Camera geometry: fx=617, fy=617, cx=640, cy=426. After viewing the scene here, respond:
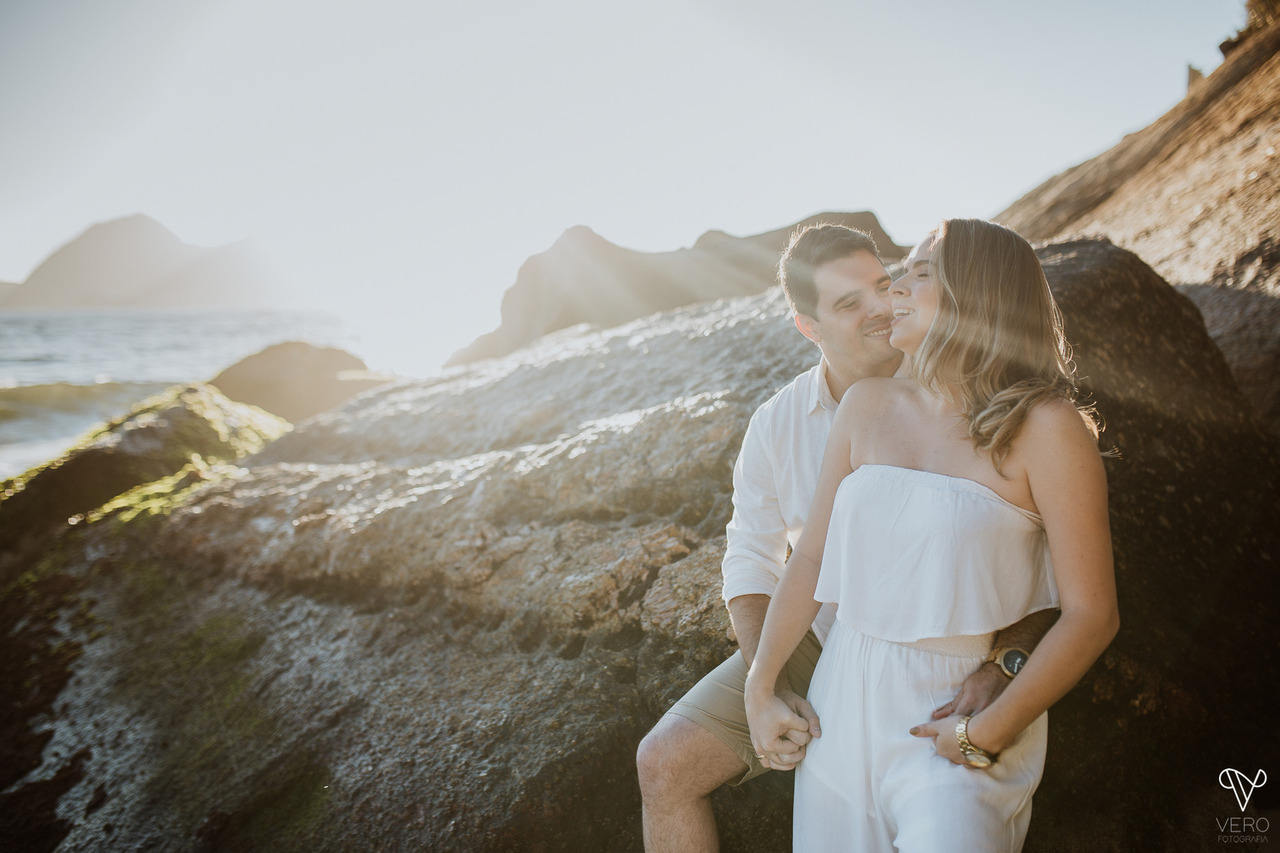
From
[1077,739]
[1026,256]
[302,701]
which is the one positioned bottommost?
[1077,739]

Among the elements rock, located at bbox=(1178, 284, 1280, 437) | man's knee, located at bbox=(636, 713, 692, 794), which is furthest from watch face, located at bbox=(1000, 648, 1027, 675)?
rock, located at bbox=(1178, 284, 1280, 437)

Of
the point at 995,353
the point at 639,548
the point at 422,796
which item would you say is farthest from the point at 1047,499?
the point at 422,796

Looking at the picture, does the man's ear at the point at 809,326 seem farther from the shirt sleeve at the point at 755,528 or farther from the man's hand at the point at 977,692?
the man's hand at the point at 977,692

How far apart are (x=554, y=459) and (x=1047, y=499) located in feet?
10.6

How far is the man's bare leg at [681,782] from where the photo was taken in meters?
2.41

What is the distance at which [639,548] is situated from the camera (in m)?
3.69

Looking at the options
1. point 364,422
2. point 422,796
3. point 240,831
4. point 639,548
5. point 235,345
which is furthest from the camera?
point 235,345

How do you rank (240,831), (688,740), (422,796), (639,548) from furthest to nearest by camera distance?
1. (639,548)
2. (240,831)
3. (422,796)
4. (688,740)

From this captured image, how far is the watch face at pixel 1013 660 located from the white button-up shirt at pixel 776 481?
0.94m

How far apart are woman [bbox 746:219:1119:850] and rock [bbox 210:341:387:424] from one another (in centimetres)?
1246

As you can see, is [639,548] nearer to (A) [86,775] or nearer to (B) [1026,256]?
(B) [1026,256]

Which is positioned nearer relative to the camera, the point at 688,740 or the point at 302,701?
the point at 688,740

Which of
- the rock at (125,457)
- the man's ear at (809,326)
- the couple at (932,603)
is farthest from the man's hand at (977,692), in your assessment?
the rock at (125,457)

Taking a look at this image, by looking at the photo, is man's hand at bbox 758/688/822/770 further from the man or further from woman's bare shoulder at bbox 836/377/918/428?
woman's bare shoulder at bbox 836/377/918/428
